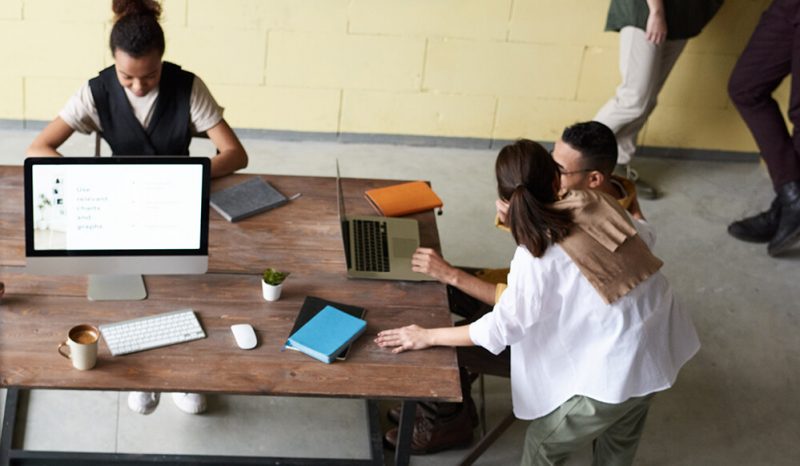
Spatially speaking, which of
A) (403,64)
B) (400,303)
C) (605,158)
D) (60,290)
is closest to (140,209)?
(60,290)

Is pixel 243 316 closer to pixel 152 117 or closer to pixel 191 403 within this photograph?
pixel 191 403

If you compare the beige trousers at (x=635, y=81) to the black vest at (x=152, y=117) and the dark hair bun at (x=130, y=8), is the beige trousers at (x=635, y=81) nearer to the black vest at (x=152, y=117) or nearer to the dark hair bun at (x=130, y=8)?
→ the black vest at (x=152, y=117)

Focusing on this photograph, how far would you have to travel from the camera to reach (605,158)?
2.94m

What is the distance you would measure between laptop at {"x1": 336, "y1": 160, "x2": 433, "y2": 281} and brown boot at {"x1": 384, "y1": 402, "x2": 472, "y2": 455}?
59cm

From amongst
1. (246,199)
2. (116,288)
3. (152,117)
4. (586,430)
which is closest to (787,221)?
(586,430)

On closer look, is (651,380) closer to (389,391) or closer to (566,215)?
(566,215)

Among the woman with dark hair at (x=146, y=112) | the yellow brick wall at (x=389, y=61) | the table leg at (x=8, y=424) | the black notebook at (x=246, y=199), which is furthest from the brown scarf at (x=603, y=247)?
the yellow brick wall at (x=389, y=61)

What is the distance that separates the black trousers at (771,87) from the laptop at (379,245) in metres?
2.23

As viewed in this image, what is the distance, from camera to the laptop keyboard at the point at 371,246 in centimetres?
280

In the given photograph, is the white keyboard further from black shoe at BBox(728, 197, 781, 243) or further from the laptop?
black shoe at BBox(728, 197, 781, 243)

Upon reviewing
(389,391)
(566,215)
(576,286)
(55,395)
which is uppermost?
(566,215)

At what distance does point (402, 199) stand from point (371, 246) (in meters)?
0.30

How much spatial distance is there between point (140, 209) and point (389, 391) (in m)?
0.78

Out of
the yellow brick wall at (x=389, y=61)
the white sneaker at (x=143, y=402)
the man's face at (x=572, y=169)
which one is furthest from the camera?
the yellow brick wall at (x=389, y=61)
